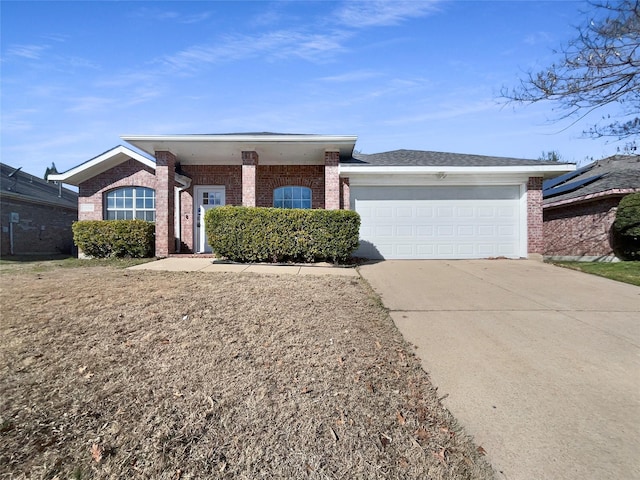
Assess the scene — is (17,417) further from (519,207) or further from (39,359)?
(519,207)

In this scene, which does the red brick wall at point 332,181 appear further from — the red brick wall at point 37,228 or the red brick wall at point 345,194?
the red brick wall at point 37,228

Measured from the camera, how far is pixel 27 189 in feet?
51.4

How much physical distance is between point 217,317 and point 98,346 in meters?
1.27

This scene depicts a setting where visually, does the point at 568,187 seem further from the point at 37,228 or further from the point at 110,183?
the point at 37,228

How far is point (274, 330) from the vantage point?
390cm

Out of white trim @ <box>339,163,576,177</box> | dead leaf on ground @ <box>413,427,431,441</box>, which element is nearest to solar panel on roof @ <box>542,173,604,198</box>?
white trim @ <box>339,163,576,177</box>

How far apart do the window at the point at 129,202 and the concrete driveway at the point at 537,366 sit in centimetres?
957

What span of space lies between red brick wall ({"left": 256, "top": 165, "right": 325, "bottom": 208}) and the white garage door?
1.99 metres

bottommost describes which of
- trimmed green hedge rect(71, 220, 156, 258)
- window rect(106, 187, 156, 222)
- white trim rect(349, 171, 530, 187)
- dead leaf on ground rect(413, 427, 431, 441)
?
dead leaf on ground rect(413, 427, 431, 441)

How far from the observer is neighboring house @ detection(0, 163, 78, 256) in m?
13.9

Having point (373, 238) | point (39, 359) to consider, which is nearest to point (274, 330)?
point (39, 359)

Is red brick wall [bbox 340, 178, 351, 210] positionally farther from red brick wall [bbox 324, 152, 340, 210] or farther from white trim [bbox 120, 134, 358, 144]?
white trim [bbox 120, 134, 358, 144]

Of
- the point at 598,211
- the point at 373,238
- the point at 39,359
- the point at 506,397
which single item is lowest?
the point at 506,397

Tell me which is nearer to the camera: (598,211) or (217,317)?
(217,317)
